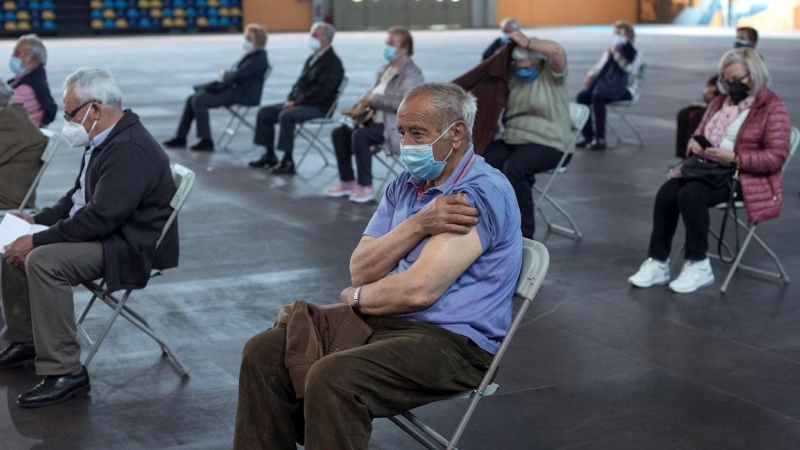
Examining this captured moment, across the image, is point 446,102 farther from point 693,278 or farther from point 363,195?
point 363,195

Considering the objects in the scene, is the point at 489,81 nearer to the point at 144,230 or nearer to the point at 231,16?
the point at 144,230

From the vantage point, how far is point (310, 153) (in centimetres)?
1133

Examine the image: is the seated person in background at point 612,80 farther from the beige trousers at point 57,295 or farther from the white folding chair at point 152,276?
the beige trousers at point 57,295

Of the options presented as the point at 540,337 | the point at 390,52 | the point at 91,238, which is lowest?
the point at 540,337

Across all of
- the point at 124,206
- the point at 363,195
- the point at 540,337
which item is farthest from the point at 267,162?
the point at 124,206

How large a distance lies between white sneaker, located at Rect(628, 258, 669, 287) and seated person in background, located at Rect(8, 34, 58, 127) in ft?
16.3

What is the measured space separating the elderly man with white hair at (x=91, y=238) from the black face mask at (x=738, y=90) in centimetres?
311

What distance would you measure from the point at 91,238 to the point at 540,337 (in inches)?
83.8

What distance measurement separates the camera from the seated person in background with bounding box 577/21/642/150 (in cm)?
1141

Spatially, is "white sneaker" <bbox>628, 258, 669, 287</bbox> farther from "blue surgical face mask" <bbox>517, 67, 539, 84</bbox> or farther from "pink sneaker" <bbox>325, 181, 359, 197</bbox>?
"pink sneaker" <bbox>325, 181, 359, 197</bbox>

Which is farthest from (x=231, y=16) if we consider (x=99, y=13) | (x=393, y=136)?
(x=393, y=136)

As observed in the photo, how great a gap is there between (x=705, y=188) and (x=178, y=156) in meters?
6.53

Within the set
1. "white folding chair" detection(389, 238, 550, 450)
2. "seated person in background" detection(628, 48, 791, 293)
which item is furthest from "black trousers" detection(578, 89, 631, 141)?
"white folding chair" detection(389, 238, 550, 450)

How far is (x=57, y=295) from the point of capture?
440 centimetres
